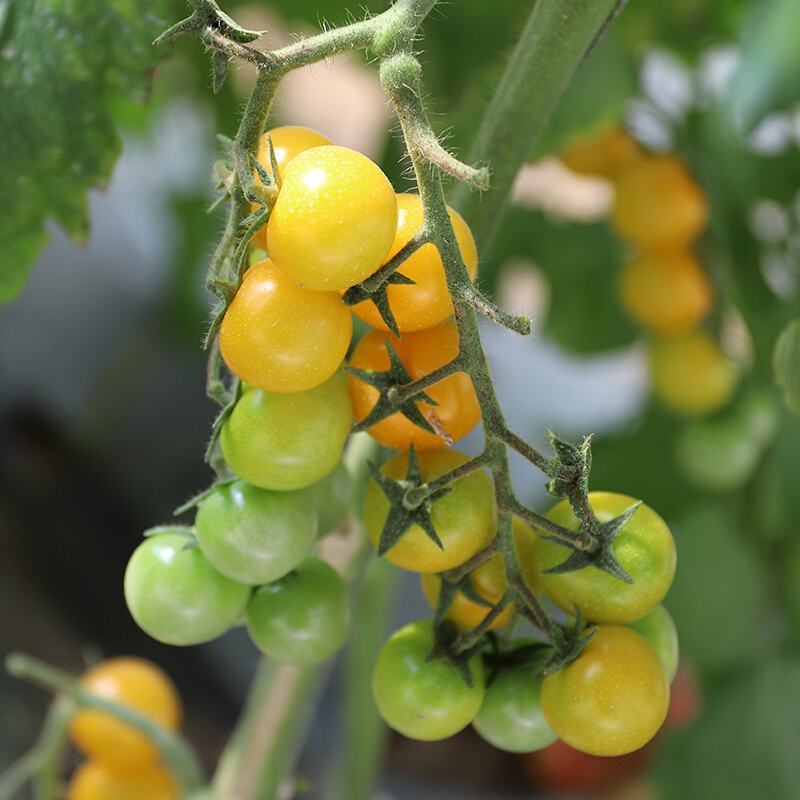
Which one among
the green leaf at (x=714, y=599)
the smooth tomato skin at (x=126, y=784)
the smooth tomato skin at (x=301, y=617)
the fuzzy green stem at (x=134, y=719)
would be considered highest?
the smooth tomato skin at (x=301, y=617)

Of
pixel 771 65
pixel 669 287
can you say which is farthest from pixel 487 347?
pixel 771 65

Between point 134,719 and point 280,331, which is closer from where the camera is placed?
point 280,331

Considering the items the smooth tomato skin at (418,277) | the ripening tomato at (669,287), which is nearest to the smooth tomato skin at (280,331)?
the smooth tomato skin at (418,277)

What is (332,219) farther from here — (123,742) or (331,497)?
(123,742)

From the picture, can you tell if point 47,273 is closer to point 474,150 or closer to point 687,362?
point 687,362

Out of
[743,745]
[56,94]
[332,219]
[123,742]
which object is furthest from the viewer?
[743,745]

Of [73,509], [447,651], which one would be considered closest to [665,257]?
[447,651]

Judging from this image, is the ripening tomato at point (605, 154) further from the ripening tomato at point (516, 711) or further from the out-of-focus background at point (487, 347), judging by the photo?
the ripening tomato at point (516, 711)
